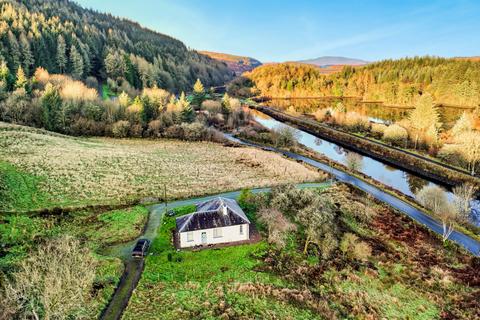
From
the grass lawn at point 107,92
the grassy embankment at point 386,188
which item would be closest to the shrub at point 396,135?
the grassy embankment at point 386,188

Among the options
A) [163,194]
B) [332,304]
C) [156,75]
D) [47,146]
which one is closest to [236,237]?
[332,304]

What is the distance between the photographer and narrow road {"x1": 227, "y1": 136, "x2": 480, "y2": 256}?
3494cm

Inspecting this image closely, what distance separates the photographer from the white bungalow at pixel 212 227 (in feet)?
100

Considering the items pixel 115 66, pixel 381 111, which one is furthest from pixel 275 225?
pixel 381 111

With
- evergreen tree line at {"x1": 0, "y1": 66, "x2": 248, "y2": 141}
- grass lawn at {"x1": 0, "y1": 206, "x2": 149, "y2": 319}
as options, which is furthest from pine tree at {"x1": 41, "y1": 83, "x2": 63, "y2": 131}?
grass lawn at {"x1": 0, "y1": 206, "x2": 149, "y2": 319}

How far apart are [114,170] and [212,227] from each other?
24.6m

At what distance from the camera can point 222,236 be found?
3167 cm

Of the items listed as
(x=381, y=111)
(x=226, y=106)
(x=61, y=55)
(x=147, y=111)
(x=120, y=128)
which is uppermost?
(x=61, y=55)

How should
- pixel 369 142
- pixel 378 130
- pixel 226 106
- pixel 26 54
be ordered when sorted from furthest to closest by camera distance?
pixel 226 106, pixel 26 54, pixel 378 130, pixel 369 142

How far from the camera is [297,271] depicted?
28.3m

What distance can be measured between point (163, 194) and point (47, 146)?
26.0 m

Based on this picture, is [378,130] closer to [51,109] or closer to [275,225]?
[275,225]

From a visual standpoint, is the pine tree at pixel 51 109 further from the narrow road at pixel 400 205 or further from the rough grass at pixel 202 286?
the rough grass at pixel 202 286

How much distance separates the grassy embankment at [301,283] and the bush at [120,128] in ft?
146
